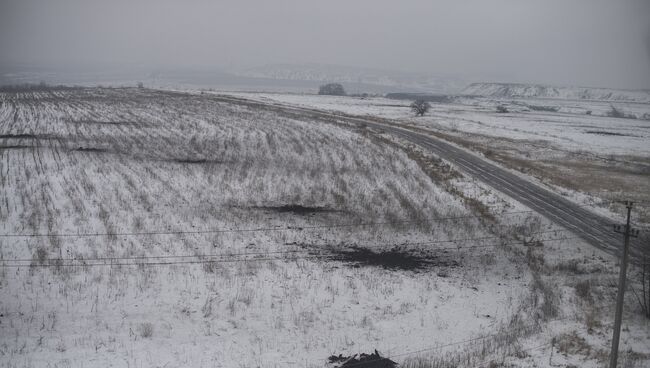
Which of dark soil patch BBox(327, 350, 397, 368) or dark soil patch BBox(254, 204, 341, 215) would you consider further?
dark soil patch BBox(254, 204, 341, 215)

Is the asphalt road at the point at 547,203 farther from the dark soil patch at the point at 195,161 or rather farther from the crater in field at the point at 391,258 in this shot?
the dark soil patch at the point at 195,161

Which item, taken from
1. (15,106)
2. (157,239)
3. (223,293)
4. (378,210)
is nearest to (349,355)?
(223,293)

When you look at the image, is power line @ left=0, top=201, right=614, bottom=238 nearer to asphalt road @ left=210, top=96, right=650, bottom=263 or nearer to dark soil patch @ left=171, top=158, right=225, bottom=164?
asphalt road @ left=210, top=96, right=650, bottom=263

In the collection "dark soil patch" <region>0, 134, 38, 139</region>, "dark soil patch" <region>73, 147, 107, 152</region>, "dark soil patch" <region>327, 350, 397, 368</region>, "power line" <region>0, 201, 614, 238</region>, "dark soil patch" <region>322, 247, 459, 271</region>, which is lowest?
"dark soil patch" <region>327, 350, 397, 368</region>

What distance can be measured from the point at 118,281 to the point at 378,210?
17642 millimetres

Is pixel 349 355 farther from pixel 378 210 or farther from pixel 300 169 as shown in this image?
pixel 300 169

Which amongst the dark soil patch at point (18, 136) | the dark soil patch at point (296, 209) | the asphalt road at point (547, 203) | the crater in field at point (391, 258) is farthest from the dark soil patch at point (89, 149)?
the asphalt road at point (547, 203)

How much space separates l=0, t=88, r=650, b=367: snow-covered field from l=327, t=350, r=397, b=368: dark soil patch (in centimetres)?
51

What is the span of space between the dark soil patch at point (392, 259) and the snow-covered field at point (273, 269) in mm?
130

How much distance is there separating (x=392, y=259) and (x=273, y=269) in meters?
6.66

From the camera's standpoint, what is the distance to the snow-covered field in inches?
626

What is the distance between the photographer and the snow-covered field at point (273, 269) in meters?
15.9

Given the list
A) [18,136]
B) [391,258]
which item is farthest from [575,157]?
[18,136]

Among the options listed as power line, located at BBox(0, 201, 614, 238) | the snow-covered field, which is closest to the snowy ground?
the snow-covered field
